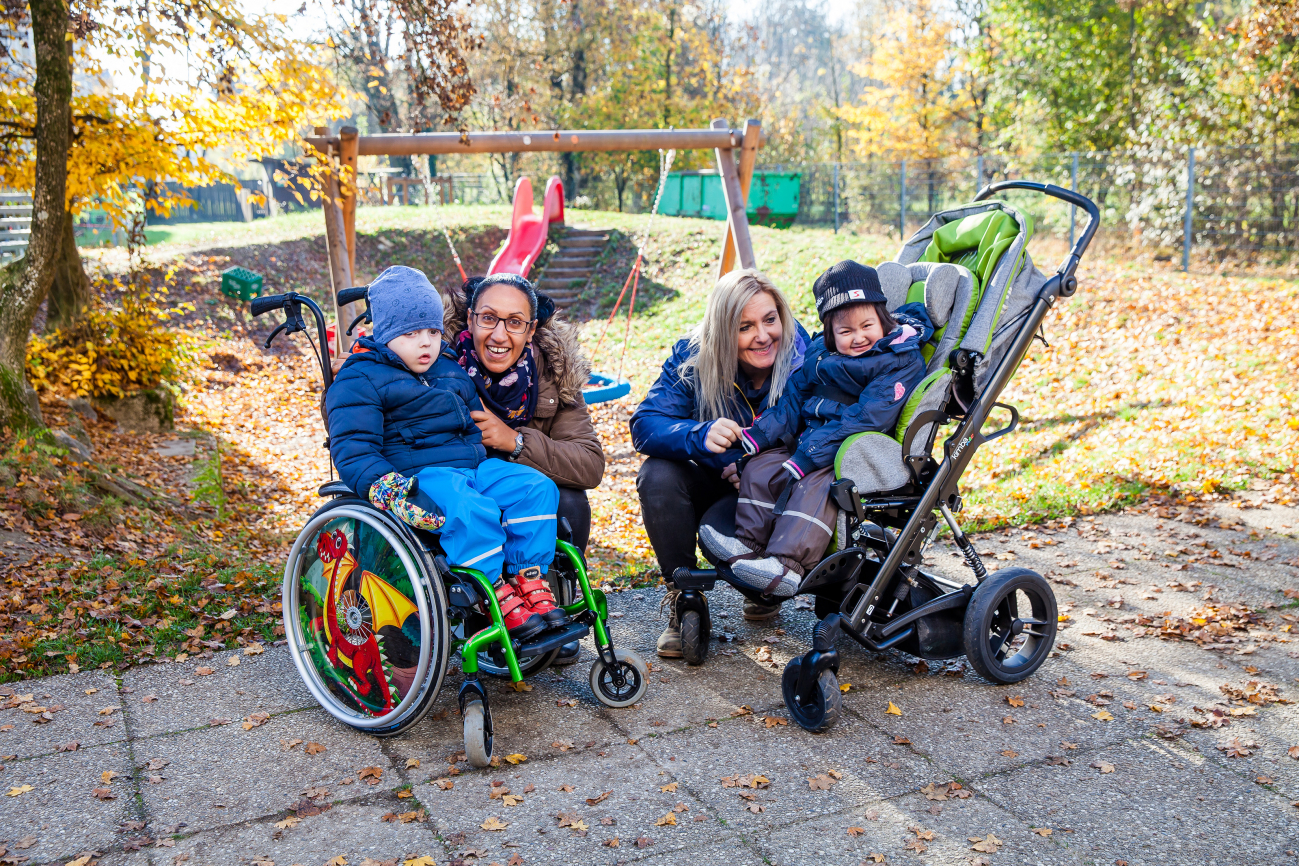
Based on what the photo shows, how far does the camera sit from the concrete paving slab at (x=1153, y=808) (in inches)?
102

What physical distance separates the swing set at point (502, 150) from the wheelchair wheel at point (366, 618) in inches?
112

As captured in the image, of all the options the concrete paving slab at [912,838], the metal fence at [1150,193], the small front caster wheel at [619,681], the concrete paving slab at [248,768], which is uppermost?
the metal fence at [1150,193]

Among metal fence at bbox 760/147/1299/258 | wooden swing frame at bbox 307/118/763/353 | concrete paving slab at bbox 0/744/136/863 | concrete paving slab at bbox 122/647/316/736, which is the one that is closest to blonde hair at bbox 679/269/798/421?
concrete paving slab at bbox 122/647/316/736

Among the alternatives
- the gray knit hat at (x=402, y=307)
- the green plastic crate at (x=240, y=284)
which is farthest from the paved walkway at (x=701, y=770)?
the green plastic crate at (x=240, y=284)

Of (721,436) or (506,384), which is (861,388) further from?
(506,384)

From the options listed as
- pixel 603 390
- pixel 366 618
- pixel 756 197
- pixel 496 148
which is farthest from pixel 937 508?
pixel 756 197

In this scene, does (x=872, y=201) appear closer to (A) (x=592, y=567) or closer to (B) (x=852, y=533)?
(A) (x=592, y=567)

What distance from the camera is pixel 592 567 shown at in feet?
18.0

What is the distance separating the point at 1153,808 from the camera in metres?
2.79

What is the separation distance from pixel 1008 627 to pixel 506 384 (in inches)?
82.0

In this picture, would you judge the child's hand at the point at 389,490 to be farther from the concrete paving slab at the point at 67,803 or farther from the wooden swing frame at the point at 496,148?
the wooden swing frame at the point at 496,148

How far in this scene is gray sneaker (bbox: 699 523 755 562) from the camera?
3.45 m

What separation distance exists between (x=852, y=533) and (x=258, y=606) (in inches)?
106

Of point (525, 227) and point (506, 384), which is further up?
point (525, 227)
